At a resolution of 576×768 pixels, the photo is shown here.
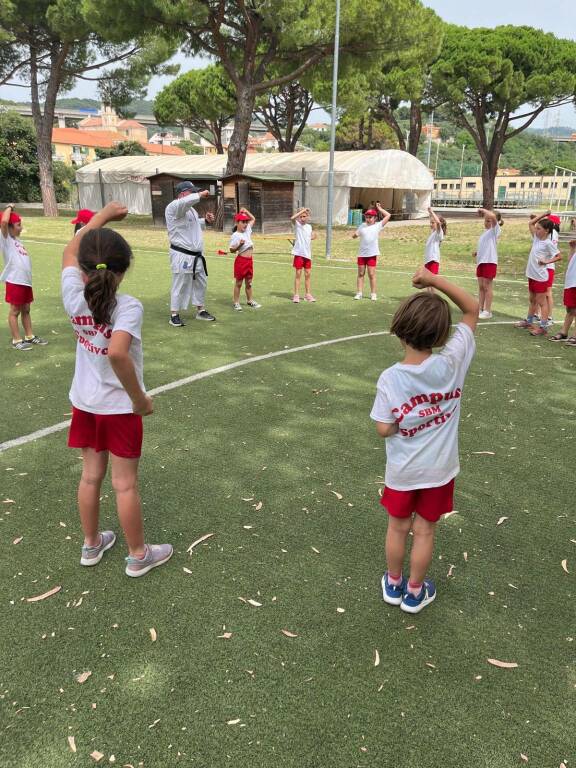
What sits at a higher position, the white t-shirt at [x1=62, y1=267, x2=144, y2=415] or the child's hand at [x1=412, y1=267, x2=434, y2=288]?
the child's hand at [x1=412, y1=267, x2=434, y2=288]

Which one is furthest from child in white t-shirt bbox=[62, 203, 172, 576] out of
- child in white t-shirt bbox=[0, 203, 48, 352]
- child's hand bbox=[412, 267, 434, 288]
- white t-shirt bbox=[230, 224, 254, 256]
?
white t-shirt bbox=[230, 224, 254, 256]

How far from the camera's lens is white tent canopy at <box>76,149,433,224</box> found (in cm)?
3138

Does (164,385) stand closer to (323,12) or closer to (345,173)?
(323,12)

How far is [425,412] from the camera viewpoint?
2588 millimetres

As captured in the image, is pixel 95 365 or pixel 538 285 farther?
pixel 538 285

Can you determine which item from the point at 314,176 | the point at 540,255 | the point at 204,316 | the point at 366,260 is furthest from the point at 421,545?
the point at 314,176

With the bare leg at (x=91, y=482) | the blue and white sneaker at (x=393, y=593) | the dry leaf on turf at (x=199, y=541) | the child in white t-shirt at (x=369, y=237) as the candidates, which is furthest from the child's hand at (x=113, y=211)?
the child in white t-shirt at (x=369, y=237)

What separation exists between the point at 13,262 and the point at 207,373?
9.04 feet

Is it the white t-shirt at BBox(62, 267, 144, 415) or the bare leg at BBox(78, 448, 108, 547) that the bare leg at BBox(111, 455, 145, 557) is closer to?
the bare leg at BBox(78, 448, 108, 547)

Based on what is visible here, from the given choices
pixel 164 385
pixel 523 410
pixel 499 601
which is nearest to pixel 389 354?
pixel 523 410

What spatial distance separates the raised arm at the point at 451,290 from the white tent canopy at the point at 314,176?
2978 cm

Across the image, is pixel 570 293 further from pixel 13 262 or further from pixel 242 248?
pixel 13 262

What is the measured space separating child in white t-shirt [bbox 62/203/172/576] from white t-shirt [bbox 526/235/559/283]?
6.77 metres

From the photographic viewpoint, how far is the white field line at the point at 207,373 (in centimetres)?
490
